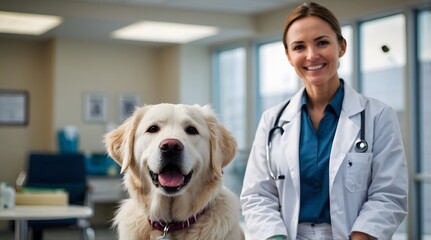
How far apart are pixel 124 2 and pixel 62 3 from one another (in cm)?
71

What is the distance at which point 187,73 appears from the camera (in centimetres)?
924

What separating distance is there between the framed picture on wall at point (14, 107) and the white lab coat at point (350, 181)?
7352 mm

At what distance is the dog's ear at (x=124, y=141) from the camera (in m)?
2.04

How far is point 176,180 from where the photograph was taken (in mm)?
1943

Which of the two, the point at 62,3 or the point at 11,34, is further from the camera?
the point at 11,34

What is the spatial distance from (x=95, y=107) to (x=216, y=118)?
7250 millimetres

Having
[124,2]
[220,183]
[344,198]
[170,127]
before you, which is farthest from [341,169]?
[124,2]

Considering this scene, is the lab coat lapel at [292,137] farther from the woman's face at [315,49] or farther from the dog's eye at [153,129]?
the dog's eye at [153,129]

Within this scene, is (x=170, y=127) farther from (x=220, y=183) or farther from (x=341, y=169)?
(x=341, y=169)

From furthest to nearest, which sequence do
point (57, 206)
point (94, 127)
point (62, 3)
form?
point (94, 127)
point (62, 3)
point (57, 206)

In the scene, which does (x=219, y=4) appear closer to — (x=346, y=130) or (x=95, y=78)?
(x=95, y=78)

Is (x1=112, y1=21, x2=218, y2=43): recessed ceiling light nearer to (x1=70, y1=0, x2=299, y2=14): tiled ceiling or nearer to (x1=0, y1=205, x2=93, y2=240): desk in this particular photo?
(x1=70, y1=0, x2=299, y2=14): tiled ceiling

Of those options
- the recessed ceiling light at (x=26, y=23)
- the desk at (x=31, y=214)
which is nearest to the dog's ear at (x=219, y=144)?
the desk at (x=31, y=214)

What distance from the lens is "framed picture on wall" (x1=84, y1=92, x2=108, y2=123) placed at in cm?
908
